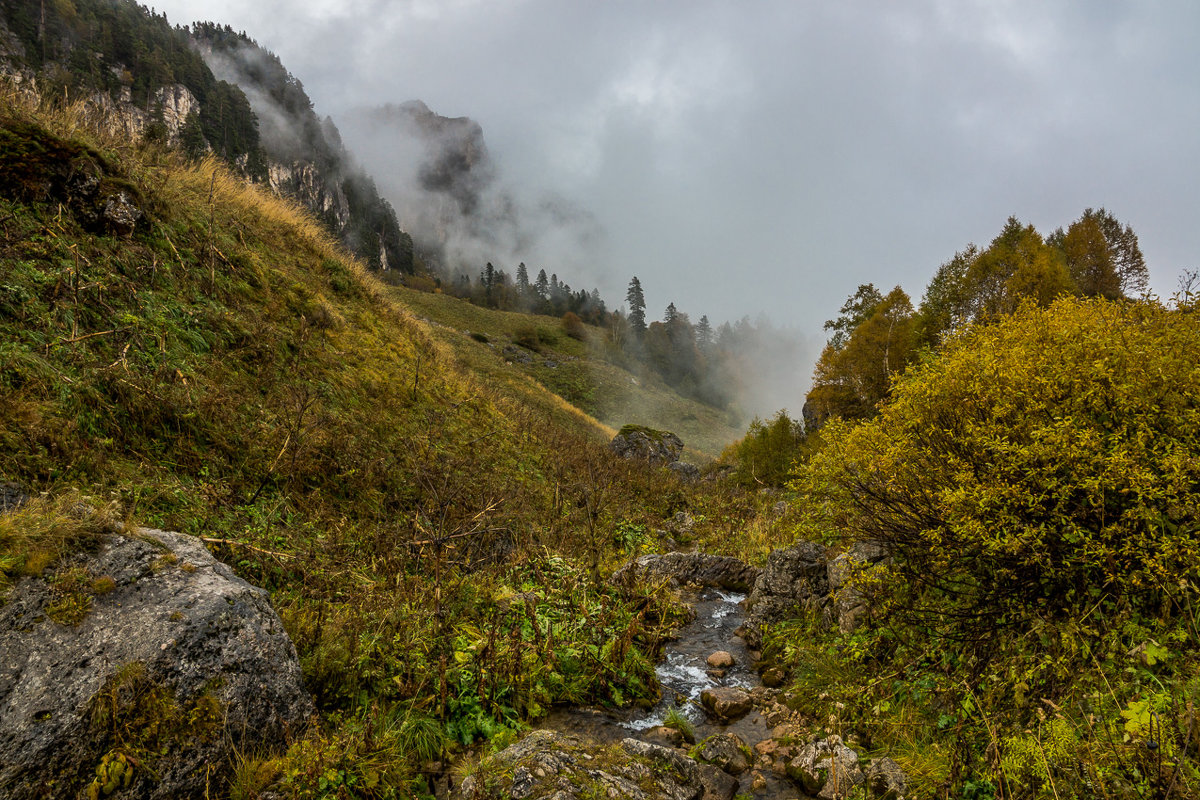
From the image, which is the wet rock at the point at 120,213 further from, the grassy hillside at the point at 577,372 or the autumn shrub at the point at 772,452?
the grassy hillside at the point at 577,372

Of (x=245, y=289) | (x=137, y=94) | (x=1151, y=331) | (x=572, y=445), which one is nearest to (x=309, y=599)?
(x=245, y=289)

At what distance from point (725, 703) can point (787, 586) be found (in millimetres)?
3009

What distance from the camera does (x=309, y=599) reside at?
5.58m

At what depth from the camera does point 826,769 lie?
430cm

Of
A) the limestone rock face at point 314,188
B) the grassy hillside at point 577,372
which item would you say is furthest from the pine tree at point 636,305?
the limestone rock face at point 314,188

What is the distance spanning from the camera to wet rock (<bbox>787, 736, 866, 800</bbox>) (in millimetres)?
4074

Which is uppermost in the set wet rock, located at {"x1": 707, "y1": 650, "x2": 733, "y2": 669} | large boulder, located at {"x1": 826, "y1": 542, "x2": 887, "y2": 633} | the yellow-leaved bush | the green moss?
the yellow-leaved bush

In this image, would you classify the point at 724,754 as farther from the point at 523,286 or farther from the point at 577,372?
the point at 523,286

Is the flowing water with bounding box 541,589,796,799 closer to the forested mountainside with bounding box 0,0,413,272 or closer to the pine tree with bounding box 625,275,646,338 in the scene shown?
Result: the forested mountainside with bounding box 0,0,413,272

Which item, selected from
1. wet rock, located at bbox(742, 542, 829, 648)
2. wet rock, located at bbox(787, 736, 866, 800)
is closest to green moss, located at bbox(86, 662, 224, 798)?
wet rock, located at bbox(787, 736, 866, 800)

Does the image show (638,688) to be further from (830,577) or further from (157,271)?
(157,271)

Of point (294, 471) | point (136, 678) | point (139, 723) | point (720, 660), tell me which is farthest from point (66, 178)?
point (720, 660)

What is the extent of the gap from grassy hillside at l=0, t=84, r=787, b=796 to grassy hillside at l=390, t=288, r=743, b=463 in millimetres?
35442

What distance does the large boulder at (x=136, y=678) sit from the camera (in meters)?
2.77
